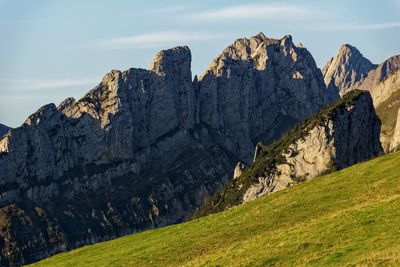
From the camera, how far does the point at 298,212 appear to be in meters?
60.9

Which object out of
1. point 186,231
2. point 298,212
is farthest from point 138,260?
point 298,212

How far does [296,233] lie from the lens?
163 feet

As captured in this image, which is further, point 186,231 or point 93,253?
point 93,253

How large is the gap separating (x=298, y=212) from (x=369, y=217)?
13.0 m

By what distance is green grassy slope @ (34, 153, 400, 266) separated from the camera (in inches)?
1662

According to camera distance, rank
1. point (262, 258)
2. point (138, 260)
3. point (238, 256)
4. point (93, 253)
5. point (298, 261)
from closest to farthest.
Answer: point (298, 261) < point (262, 258) < point (238, 256) < point (138, 260) < point (93, 253)

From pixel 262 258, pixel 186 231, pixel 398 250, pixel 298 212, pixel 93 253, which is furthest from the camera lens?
pixel 93 253

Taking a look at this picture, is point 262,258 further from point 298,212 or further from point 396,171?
point 396,171

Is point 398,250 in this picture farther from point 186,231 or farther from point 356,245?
point 186,231

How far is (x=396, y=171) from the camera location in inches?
2635

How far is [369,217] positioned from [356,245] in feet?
23.5

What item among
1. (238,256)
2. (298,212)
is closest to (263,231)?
(298,212)

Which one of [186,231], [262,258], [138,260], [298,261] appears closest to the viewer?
[298,261]

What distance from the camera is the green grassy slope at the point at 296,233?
42219 millimetres
